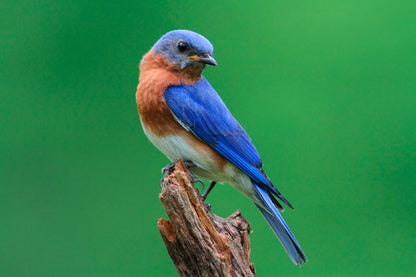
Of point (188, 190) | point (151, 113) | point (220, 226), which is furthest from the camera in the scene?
point (151, 113)

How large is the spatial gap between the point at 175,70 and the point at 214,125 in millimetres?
496

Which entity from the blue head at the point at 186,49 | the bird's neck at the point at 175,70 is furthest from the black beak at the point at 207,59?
the bird's neck at the point at 175,70

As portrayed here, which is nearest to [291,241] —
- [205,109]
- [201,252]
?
[201,252]

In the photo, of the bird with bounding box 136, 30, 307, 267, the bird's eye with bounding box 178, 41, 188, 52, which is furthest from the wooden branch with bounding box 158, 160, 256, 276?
the bird's eye with bounding box 178, 41, 188, 52

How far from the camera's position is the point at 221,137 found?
3.48 meters

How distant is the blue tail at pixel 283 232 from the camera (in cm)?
338

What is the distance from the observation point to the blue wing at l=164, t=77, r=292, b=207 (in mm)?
3385

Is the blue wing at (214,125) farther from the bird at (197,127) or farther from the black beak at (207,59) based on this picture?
the black beak at (207,59)

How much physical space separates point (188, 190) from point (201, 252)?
37 centimetres

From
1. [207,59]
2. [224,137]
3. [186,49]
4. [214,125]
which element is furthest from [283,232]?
[186,49]

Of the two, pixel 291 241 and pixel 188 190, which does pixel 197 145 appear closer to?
pixel 188 190

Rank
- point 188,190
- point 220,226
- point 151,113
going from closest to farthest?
1. point 188,190
2. point 220,226
3. point 151,113

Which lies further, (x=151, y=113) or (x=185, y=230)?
(x=151, y=113)

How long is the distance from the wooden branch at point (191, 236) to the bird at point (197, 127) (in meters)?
0.51
